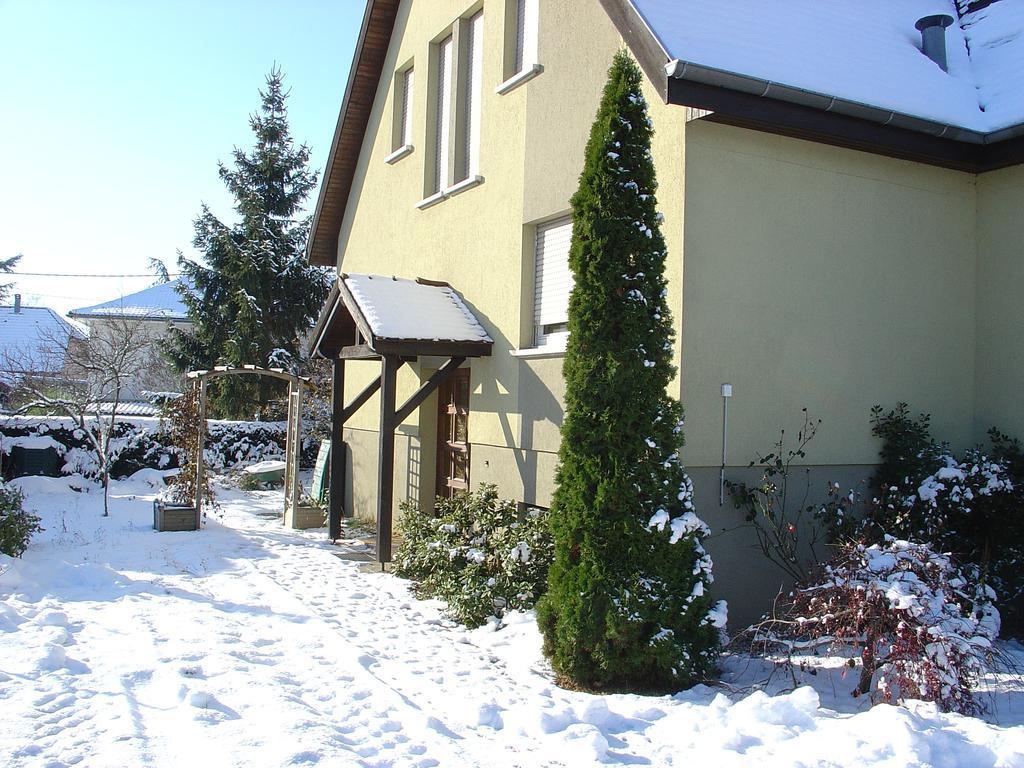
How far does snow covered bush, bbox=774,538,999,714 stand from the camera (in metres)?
5.11

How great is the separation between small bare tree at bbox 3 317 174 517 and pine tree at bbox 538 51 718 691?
32.8ft

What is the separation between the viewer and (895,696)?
18.3 ft

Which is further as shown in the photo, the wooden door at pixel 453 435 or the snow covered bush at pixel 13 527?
the wooden door at pixel 453 435

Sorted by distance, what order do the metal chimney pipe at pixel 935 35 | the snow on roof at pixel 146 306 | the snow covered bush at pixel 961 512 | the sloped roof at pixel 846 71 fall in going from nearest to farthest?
the sloped roof at pixel 846 71 < the snow covered bush at pixel 961 512 < the metal chimney pipe at pixel 935 35 < the snow on roof at pixel 146 306

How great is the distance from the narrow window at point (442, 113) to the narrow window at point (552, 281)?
299 centimetres

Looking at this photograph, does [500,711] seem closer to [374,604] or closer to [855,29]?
[374,604]

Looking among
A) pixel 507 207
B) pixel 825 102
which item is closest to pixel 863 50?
pixel 825 102

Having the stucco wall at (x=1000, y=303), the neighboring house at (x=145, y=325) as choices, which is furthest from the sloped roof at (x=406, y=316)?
the neighboring house at (x=145, y=325)

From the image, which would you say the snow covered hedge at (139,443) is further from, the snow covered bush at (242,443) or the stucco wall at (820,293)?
the stucco wall at (820,293)

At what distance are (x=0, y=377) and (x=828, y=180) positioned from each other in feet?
74.4

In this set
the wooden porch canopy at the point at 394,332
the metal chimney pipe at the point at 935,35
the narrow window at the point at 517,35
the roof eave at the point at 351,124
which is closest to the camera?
the metal chimney pipe at the point at 935,35

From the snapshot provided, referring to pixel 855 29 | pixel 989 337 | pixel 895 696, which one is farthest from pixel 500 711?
pixel 855 29

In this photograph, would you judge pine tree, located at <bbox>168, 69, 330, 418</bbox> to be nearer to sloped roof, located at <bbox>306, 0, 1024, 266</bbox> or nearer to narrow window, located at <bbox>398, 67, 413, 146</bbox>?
narrow window, located at <bbox>398, 67, 413, 146</bbox>

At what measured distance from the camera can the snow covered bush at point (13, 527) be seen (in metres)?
9.47
